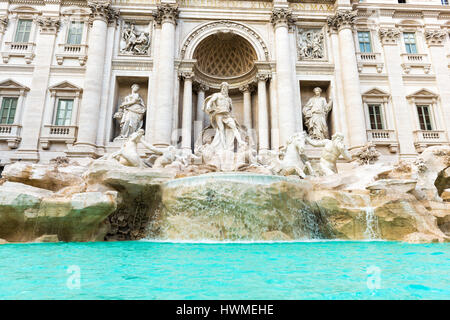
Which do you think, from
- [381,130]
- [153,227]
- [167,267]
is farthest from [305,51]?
[167,267]

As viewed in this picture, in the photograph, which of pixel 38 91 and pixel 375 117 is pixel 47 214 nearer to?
pixel 38 91

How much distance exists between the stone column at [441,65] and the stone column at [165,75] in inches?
642

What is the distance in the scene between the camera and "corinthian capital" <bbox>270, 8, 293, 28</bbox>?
16.9 m

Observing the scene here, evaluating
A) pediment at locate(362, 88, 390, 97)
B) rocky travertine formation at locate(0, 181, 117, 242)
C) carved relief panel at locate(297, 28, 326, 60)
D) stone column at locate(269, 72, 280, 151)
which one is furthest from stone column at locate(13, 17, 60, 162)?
pediment at locate(362, 88, 390, 97)

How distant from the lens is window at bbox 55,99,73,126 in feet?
51.8

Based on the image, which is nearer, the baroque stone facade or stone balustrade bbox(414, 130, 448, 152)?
the baroque stone facade

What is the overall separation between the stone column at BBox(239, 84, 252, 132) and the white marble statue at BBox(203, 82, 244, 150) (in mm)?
4869

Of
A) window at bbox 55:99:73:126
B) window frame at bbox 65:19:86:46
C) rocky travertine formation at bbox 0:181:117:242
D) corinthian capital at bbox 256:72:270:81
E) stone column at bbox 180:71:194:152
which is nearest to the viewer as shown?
rocky travertine formation at bbox 0:181:117:242

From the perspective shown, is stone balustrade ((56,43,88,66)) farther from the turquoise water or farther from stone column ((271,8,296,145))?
the turquoise water

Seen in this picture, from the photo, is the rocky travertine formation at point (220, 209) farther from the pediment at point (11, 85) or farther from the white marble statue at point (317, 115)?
the pediment at point (11, 85)

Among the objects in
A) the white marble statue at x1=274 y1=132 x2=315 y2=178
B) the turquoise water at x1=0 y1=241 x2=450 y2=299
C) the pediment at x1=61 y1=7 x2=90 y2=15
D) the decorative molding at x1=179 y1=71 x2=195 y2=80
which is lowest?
the turquoise water at x1=0 y1=241 x2=450 y2=299

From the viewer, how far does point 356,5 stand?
18156 mm

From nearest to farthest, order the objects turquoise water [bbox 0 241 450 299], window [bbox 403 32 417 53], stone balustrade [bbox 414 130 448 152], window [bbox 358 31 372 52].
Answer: turquoise water [bbox 0 241 450 299]
stone balustrade [bbox 414 130 448 152]
window [bbox 358 31 372 52]
window [bbox 403 32 417 53]

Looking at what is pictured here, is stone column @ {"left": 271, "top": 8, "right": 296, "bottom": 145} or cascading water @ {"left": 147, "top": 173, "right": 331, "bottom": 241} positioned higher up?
stone column @ {"left": 271, "top": 8, "right": 296, "bottom": 145}
